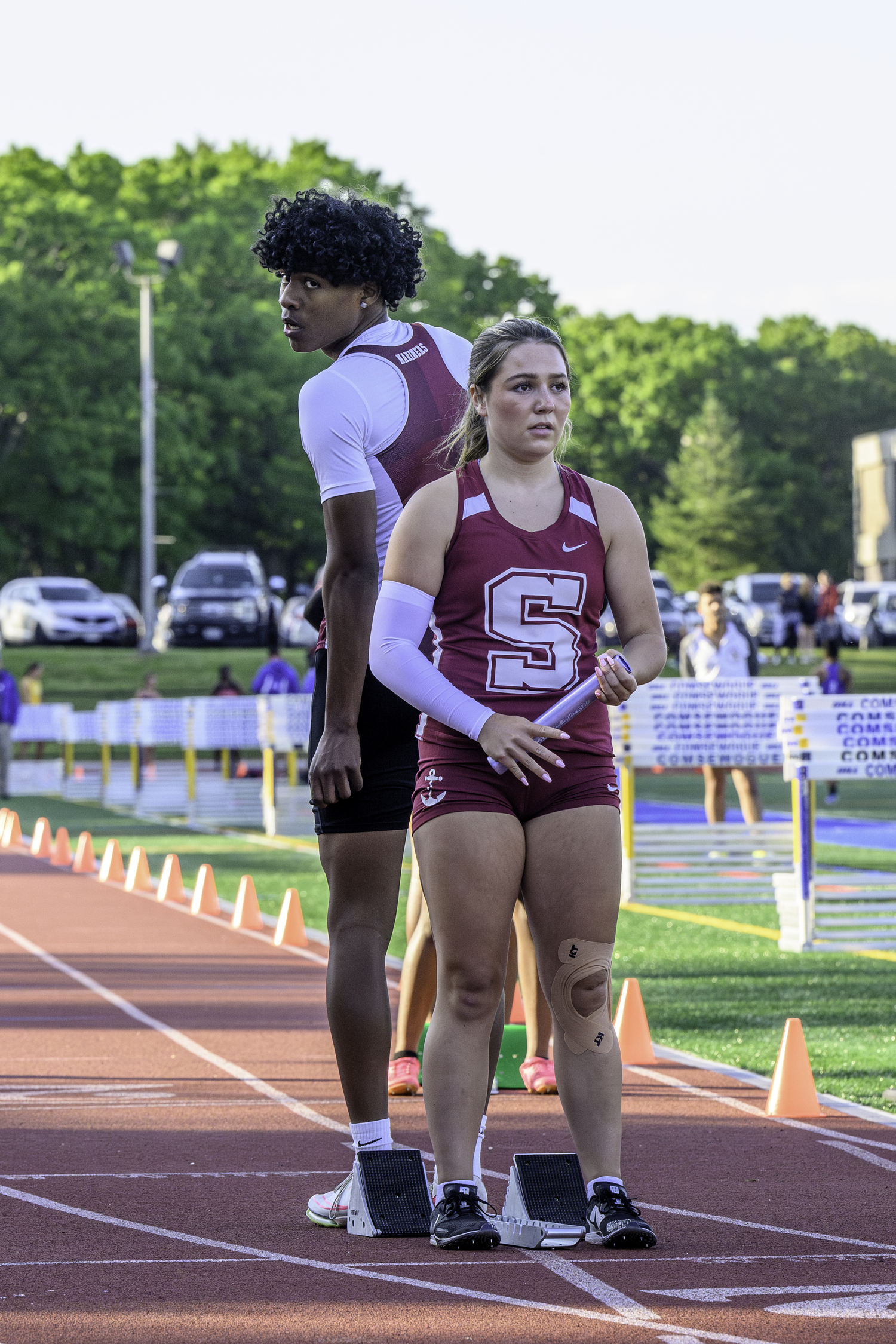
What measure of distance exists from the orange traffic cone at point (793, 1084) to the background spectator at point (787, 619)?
46.8 meters

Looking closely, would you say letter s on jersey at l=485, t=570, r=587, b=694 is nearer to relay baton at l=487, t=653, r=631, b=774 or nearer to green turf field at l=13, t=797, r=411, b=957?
relay baton at l=487, t=653, r=631, b=774

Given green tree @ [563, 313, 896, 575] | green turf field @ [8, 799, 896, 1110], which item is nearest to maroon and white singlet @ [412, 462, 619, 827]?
green turf field @ [8, 799, 896, 1110]

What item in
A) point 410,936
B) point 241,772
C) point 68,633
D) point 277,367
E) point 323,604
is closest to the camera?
point 323,604

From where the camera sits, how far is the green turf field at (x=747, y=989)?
7.68m

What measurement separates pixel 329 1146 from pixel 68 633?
39491mm

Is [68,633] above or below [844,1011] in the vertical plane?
above

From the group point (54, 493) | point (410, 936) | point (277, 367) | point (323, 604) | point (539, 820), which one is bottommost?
point (410, 936)

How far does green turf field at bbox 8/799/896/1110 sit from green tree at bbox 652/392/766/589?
72.7m

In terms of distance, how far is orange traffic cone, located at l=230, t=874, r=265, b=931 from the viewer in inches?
488

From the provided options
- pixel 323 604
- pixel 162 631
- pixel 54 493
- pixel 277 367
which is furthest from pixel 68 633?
pixel 323 604

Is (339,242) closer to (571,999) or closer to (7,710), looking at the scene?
(571,999)

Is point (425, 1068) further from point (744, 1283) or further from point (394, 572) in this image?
point (394, 572)

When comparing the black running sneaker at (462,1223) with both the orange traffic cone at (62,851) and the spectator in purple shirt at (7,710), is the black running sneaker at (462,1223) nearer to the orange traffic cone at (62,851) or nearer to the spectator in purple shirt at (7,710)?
the orange traffic cone at (62,851)

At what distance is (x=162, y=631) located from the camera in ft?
149
